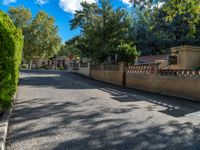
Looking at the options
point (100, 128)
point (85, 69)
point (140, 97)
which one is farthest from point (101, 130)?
point (85, 69)

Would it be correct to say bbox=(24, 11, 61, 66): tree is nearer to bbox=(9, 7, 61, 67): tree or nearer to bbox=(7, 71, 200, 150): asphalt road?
bbox=(9, 7, 61, 67): tree

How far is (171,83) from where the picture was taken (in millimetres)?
12109

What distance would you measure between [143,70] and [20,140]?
37.1 feet

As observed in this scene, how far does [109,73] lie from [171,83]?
8418 mm

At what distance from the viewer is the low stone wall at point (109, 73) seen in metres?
17.9

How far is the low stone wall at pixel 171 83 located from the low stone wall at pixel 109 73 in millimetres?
2002

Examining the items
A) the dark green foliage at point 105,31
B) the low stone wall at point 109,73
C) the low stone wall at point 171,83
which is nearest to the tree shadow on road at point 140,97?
the low stone wall at point 171,83

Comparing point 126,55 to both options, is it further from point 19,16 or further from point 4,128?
point 19,16

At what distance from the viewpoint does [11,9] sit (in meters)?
50.9

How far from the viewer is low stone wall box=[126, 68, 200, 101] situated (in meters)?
10.6

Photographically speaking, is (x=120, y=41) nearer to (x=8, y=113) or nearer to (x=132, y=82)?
(x=132, y=82)

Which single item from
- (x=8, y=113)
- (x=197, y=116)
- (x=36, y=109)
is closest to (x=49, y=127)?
(x=8, y=113)

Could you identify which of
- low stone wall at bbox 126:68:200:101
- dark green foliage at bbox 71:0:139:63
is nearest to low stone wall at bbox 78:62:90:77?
dark green foliage at bbox 71:0:139:63

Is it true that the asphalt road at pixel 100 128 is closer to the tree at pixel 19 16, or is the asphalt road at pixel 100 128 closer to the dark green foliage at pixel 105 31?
the dark green foliage at pixel 105 31
